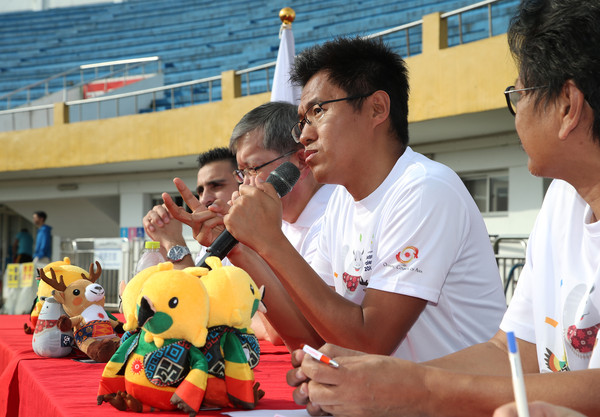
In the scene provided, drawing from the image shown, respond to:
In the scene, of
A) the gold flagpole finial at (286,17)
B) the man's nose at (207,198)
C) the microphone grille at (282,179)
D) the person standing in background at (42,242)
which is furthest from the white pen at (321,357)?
the person standing in background at (42,242)

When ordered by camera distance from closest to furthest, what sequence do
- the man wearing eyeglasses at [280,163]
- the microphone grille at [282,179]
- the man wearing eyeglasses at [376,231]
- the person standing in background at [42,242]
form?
1. the man wearing eyeglasses at [376,231]
2. the microphone grille at [282,179]
3. the man wearing eyeglasses at [280,163]
4. the person standing in background at [42,242]

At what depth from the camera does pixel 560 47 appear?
1.18 meters

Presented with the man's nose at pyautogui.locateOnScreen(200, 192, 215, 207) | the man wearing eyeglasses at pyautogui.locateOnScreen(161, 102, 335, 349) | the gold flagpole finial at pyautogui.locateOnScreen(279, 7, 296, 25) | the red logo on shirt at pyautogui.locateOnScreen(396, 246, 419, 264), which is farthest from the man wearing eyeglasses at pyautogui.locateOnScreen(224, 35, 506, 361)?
the gold flagpole finial at pyautogui.locateOnScreen(279, 7, 296, 25)

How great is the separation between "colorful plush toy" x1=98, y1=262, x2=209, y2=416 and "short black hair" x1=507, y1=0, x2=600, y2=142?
737 millimetres

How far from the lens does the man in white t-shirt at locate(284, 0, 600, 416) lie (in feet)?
3.50

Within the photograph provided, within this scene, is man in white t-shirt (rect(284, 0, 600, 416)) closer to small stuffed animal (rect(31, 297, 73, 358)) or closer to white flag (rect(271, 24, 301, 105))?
small stuffed animal (rect(31, 297, 73, 358))

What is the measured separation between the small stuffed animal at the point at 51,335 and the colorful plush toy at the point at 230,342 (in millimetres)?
874

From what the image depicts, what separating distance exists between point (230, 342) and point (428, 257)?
0.61 m

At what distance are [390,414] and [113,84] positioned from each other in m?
14.9

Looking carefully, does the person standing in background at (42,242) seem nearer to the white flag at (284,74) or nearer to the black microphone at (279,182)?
the white flag at (284,74)

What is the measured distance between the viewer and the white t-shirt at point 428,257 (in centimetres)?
164

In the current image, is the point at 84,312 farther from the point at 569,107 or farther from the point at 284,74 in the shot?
Result: the point at 284,74

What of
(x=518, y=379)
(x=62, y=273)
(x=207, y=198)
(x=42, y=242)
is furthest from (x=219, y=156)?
(x=42, y=242)

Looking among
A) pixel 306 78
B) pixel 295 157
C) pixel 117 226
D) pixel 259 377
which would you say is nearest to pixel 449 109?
pixel 295 157
